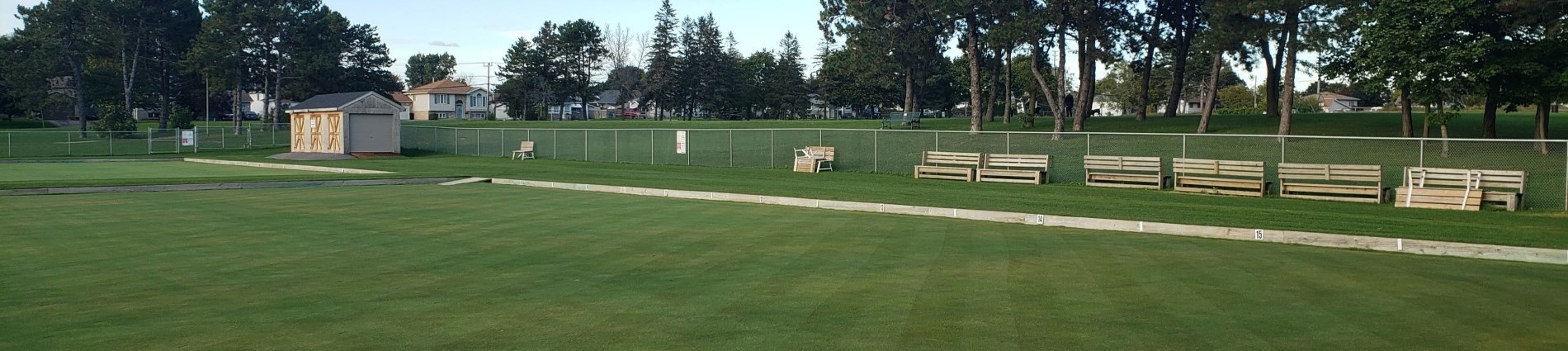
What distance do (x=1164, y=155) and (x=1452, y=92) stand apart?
11240mm

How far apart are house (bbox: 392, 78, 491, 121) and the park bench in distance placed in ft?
219

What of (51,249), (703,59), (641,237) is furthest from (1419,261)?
(703,59)

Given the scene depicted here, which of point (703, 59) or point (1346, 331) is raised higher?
point (703, 59)

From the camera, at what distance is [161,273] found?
9656 mm

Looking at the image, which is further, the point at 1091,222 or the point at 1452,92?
the point at 1452,92

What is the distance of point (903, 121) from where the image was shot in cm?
4969

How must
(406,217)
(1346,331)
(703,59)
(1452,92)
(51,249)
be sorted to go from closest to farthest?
(1346,331), (51,249), (406,217), (1452,92), (703,59)

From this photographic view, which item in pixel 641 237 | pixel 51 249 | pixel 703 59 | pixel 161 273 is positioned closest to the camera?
pixel 161 273

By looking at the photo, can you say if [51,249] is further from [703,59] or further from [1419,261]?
[703,59]

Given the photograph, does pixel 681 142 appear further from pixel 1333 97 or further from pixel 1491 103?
pixel 1333 97

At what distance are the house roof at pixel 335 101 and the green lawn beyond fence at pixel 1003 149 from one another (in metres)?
4.06

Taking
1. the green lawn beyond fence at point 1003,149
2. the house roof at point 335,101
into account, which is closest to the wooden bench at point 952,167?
the green lawn beyond fence at point 1003,149

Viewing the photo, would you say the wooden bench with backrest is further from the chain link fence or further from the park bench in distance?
the chain link fence

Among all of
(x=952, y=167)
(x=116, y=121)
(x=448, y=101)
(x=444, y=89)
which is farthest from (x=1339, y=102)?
(x=116, y=121)
